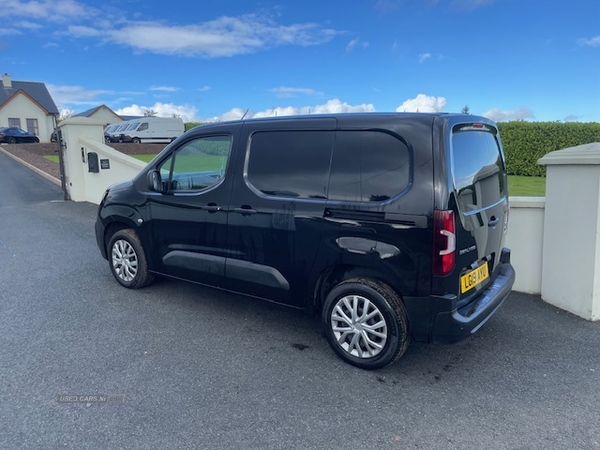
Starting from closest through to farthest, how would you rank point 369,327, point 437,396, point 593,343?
point 437,396 < point 369,327 < point 593,343

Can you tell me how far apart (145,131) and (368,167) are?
36.2 m

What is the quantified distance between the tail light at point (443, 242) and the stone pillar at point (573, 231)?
2140 mm

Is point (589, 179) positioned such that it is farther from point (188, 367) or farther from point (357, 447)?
point (188, 367)

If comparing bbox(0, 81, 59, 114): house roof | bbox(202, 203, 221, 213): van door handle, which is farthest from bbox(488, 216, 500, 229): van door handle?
bbox(0, 81, 59, 114): house roof

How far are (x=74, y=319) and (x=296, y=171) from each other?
2.66 m

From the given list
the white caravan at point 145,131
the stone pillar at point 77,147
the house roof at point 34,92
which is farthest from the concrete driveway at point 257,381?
the house roof at point 34,92

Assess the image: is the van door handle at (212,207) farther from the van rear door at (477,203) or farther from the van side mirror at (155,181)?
the van rear door at (477,203)

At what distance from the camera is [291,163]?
12.5ft

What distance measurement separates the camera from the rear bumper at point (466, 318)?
3.18 meters

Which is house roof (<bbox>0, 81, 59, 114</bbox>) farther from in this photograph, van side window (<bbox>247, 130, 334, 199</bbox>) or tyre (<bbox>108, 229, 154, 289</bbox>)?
van side window (<bbox>247, 130, 334, 199</bbox>)

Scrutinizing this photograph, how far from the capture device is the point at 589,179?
14.2ft

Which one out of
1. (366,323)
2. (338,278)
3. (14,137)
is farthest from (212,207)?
(14,137)

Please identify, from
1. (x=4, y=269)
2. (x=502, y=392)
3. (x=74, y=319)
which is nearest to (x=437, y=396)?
(x=502, y=392)

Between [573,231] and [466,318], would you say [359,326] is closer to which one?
[466,318]
